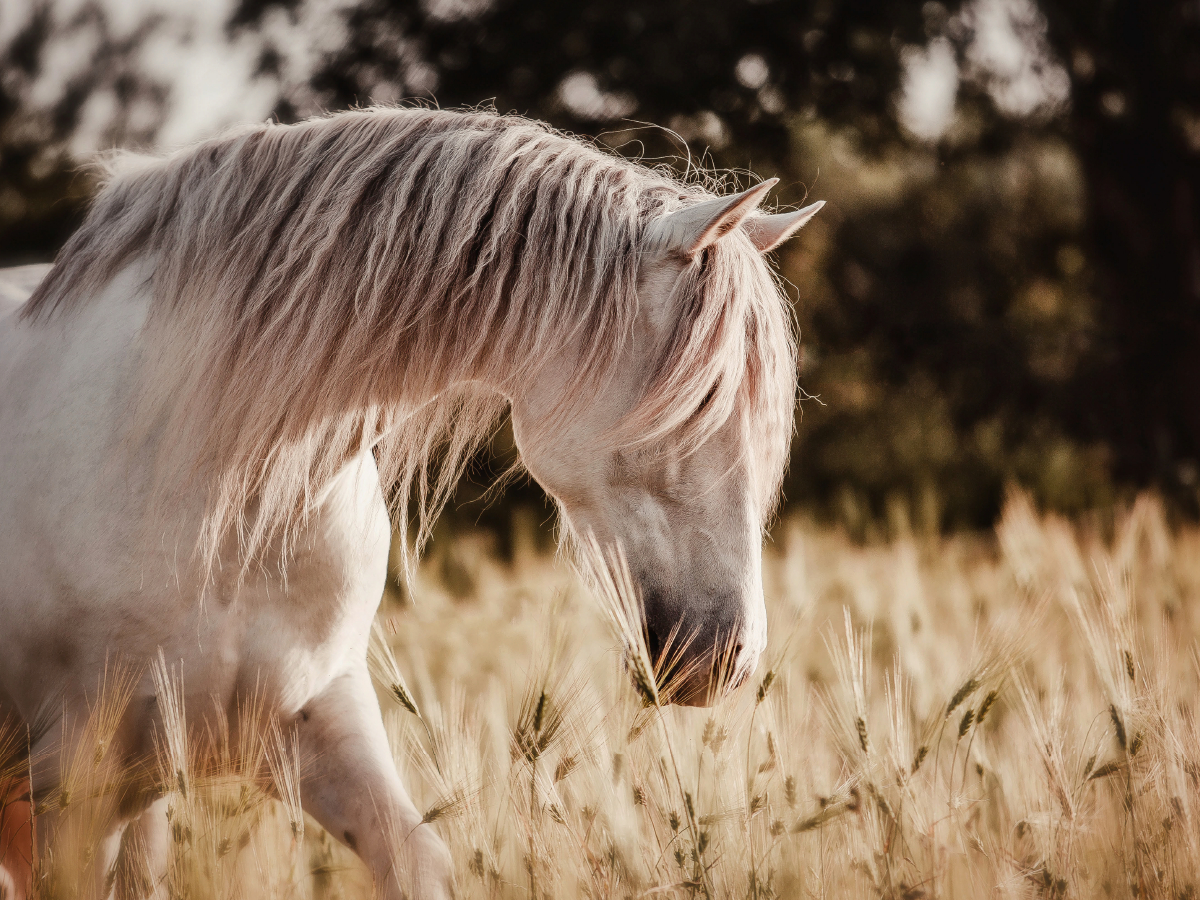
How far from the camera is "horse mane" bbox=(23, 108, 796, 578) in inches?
55.3

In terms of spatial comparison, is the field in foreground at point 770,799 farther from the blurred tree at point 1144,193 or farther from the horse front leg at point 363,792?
the blurred tree at point 1144,193

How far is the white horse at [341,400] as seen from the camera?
4.47ft

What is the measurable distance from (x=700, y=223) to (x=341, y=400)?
1.98 feet

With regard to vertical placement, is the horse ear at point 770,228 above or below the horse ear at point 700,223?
below

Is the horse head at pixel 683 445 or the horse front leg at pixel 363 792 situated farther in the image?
the horse front leg at pixel 363 792

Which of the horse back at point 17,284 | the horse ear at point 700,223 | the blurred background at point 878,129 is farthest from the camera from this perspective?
the blurred background at point 878,129

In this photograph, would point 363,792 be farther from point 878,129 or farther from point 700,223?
point 878,129

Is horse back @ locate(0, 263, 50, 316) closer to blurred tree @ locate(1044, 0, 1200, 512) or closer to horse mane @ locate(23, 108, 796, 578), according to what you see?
horse mane @ locate(23, 108, 796, 578)

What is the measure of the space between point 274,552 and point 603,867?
72 centimetres

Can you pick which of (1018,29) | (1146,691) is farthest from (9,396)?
(1018,29)

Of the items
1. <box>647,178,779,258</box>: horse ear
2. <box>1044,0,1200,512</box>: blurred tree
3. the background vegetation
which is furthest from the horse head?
<box>1044,0,1200,512</box>: blurred tree

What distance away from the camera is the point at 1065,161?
719cm

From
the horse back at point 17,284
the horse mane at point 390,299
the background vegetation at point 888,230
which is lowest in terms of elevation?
the background vegetation at point 888,230

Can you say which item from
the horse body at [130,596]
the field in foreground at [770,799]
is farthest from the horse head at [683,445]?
the horse body at [130,596]
